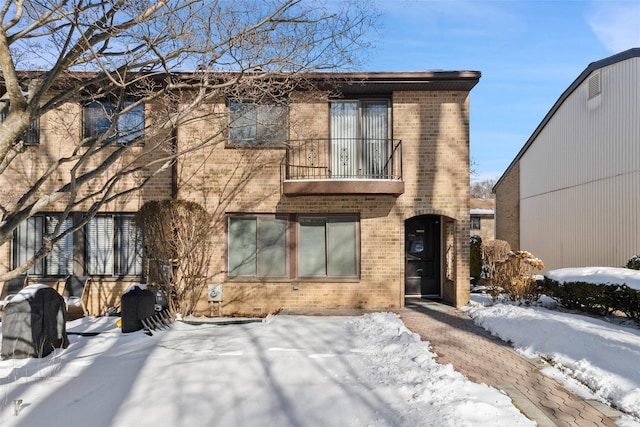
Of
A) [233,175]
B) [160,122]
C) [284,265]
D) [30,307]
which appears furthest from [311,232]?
[30,307]

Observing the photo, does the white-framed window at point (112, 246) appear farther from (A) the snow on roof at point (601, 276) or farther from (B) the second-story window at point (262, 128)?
(A) the snow on roof at point (601, 276)

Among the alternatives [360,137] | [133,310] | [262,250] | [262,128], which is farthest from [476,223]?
[133,310]

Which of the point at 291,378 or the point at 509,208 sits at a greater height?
the point at 509,208

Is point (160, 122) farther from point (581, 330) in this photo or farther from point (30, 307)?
point (581, 330)

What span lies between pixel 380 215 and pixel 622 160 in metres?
8.09

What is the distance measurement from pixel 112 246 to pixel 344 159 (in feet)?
19.6

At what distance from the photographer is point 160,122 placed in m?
7.84

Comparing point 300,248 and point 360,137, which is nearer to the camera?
point 300,248

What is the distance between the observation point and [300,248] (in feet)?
30.8

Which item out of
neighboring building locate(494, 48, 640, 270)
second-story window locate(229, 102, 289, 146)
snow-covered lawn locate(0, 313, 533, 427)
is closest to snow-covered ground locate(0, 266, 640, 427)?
snow-covered lawn locate(0, 313, 533, 427)

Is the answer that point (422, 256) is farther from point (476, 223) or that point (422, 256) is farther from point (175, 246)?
point (476, 223)

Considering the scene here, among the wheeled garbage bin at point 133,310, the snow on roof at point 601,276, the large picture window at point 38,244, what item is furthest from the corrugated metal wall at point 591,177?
the large picture window at point 38,244

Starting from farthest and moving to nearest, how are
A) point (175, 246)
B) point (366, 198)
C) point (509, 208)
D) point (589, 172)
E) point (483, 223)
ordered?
1. point (483, 223)
2. point (509, 208)
3. point (589, 172)
4. point (366, 198)
5. point (175, 246)

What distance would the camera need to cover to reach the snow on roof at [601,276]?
7368 millimetres
